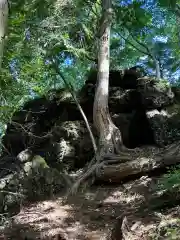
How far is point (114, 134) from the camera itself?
30.9 ft

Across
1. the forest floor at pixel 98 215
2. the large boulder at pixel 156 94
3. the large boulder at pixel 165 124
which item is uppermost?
the large boulder at pixel 156 94

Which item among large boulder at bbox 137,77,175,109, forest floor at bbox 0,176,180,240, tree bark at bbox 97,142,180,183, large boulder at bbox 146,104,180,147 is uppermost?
large boulder at bbox 137,77,175,109

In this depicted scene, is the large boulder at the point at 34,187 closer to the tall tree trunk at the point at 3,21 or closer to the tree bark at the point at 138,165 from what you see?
the tree bark at the point at 138,165

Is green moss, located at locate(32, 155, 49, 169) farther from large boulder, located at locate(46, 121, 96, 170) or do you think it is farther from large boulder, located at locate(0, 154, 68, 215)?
large boulder, located at locate(46, 121, 96, 170)

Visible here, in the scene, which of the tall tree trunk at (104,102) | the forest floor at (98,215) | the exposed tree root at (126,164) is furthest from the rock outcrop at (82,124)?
the forest floor at (98,215)

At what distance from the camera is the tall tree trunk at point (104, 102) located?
909 centimetres

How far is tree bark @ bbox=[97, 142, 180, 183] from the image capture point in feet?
23.9

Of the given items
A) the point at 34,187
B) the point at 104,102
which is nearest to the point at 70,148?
the point at 104,102

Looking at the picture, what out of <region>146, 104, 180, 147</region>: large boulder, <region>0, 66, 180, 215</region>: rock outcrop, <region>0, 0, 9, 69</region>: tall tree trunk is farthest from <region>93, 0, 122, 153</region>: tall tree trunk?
<region>0, 0, 9, 69</region>: tall tree trunk

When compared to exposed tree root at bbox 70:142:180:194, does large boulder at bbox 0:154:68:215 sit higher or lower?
lower

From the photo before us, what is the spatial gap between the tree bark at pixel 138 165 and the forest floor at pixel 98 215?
208 mm

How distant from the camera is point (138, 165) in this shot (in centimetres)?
748

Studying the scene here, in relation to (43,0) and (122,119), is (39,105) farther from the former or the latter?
(43,0)

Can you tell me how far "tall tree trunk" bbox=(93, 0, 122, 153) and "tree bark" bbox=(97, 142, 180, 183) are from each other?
3.25 feet
